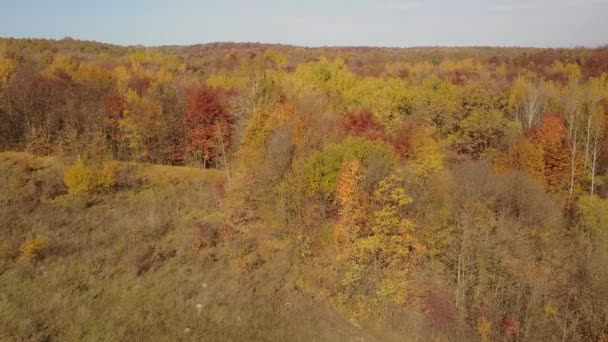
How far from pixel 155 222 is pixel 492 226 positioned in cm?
2282

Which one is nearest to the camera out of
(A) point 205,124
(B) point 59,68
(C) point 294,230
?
(C) point 294,230

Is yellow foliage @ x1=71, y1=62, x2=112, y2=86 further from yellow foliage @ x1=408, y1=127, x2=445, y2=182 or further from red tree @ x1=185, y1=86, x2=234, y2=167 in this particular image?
yellow foliage @ x1=408, y1=127, x2=445, y2=182

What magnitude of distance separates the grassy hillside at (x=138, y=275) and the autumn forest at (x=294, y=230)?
0.12 m

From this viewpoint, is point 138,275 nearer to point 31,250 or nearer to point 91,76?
point 31,250

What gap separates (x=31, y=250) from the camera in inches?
1002

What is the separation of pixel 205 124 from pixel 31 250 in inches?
1071

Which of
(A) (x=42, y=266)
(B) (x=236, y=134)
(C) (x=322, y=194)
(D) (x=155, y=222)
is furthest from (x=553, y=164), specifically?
(A) (x=42, y=266)

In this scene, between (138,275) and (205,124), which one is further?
(205,124)

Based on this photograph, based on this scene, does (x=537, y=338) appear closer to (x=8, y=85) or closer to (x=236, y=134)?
(x=236, y=134)

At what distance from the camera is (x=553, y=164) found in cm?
4022

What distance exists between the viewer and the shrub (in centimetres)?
2533

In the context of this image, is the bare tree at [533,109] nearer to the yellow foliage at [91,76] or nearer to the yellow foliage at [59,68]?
the yellow foliage at [91,76]

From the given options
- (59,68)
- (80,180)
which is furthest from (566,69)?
(59,68)

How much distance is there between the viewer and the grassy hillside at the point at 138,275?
20844mm
